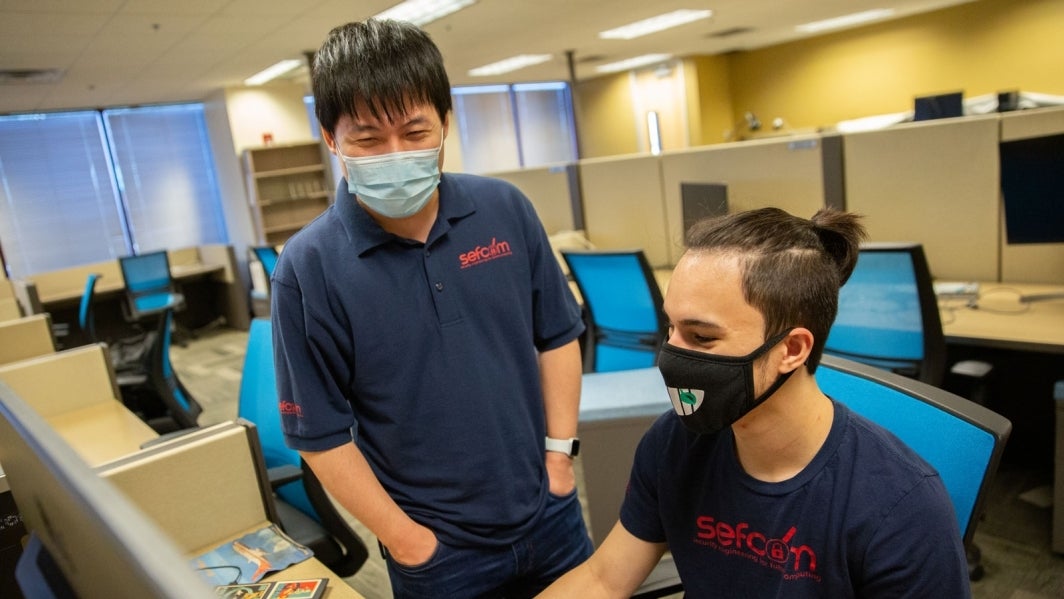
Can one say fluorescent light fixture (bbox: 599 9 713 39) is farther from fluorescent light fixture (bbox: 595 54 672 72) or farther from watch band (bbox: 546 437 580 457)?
watch band (bbox: 546 437 580 457)

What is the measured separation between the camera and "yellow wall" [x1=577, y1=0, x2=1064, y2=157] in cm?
866

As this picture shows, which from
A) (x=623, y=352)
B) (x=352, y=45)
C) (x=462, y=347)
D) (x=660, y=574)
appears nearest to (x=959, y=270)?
(x=623, y=352)

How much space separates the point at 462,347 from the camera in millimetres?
1165

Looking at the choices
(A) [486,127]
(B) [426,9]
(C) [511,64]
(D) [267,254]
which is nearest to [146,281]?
(D) [267,254]

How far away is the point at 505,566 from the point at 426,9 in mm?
5259

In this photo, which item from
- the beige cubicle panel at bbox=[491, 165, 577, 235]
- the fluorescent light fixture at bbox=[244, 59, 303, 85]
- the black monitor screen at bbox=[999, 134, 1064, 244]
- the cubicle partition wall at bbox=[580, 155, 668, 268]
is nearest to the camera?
the black monitor screen at bbox=[999, 134, 1064, 244]

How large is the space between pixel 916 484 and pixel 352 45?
39.2 inches

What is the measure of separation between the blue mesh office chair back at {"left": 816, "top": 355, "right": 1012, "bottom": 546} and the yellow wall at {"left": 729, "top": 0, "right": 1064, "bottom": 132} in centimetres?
989

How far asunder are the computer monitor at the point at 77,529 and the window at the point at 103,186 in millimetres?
A: 7939

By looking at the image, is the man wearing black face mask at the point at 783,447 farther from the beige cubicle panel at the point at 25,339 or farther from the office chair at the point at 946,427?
the beige cubicle panel at the point at 25,339

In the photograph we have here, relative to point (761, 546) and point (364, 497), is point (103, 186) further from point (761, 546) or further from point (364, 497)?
point (761, 546)

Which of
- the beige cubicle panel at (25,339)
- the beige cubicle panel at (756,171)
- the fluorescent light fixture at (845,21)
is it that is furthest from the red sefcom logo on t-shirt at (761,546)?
the fluorescent light fixture at (845,21)

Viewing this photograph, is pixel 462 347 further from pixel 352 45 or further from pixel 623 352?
pixel 623 352

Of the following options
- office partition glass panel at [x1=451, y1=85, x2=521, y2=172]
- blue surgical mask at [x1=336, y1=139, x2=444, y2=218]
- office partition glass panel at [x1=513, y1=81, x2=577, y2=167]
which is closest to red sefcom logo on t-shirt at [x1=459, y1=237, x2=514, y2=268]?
blue surgical mask at [x1=336, y1=139, x2=444, y2=218]
